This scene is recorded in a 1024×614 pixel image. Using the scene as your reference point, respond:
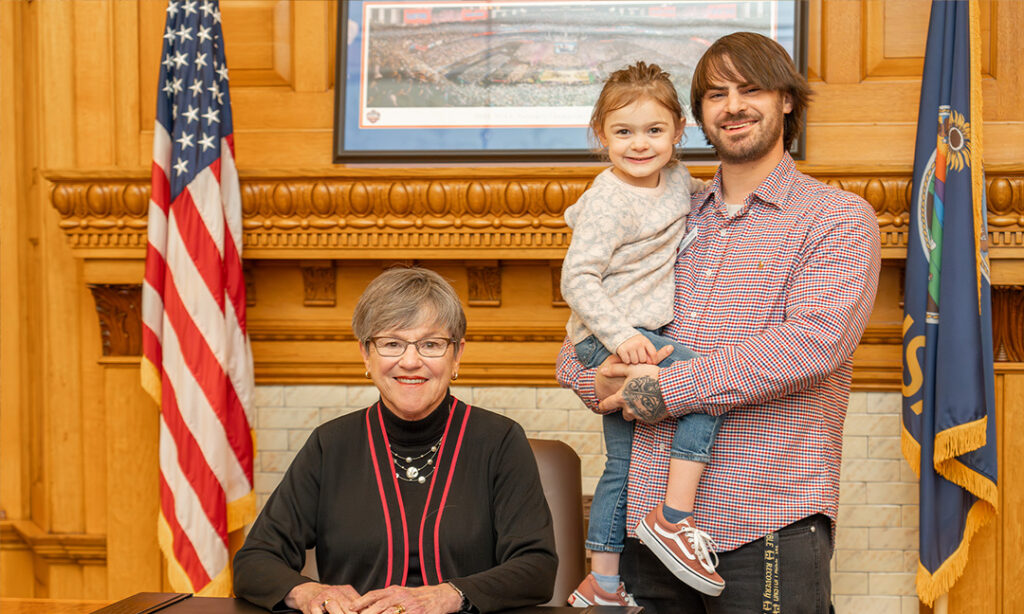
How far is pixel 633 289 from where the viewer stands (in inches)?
79.3

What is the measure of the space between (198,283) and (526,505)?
174 centimetres

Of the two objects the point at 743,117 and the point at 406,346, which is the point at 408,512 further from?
the point at 743,117

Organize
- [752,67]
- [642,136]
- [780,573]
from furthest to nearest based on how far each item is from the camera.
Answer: [642,136], [752,67], [780,573]

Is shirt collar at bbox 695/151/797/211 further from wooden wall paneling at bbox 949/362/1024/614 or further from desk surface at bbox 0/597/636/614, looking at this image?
wooden wall paneling at bbox 949/362/1024/614

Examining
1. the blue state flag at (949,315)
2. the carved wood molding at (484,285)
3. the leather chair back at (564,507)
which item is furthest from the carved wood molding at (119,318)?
the blue state flag at (949,315)

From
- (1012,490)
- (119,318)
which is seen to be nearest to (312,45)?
(119,318)

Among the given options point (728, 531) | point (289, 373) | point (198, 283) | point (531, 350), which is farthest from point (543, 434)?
point (728, 531)

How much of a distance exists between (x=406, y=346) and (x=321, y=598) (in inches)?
19.1

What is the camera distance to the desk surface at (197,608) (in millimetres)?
1473

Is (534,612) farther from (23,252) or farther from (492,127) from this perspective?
(23,252)

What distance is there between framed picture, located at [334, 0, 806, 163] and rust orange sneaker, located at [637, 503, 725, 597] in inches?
69.2

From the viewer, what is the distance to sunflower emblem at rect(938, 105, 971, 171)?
2814mm

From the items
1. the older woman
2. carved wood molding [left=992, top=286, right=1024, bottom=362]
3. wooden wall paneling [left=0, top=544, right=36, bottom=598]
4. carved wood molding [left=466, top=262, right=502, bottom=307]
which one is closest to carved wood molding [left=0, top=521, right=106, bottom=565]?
wooden wall paneling [left=0, top=544, right=36, bottom=598]

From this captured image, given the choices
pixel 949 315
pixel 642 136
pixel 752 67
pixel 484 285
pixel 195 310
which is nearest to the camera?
pixel 752 67
